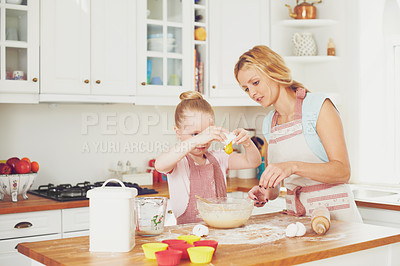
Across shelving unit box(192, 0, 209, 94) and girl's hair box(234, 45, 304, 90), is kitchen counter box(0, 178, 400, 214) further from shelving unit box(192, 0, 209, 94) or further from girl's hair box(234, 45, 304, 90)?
girl's hair box(234, 45, 304, 90)

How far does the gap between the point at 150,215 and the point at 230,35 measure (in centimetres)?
223

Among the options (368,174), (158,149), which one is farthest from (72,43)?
(368,174)

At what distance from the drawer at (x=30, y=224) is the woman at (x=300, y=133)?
1.24 m

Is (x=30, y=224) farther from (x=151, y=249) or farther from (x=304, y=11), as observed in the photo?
(x=304, y=11)

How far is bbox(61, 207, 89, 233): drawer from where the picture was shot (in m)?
2.71

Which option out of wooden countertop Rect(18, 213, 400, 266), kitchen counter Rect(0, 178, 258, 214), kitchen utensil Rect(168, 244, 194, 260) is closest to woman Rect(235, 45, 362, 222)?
wooden countertop Rect(18, 213, 400, 266)

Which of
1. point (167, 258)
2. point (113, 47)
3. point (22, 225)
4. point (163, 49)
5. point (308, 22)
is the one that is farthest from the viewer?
point (308, 22)

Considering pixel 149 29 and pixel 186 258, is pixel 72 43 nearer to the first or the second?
pixel 149 29

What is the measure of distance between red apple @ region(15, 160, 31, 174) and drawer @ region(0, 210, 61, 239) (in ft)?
0.93

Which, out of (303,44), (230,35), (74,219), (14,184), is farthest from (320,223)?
(303,44)

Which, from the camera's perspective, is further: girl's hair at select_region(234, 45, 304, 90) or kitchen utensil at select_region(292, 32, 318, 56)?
kitchen utensil at select_region(292, 32, 318, 56)

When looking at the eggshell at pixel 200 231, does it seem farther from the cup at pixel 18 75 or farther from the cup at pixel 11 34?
the cup at pixel 11 34

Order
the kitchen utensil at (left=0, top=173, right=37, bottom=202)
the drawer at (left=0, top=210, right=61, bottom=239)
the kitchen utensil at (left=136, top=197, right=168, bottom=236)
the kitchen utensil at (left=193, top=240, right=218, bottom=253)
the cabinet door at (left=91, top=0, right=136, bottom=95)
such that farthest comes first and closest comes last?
the cabinet door at (left=91, top=0, right=136, bottom=95)
the kitchen utensil at (left=0, top=173, right=37, bottom=202)
the drawer at (left=0, top=210, right=61, bottom=239)
the kitchen utensil at (left=136, top=197, right=168, bottom=236)
the kitchen utensil at (left=193, top=240, right=218, bottom=253)

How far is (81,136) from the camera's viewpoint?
3330mm
